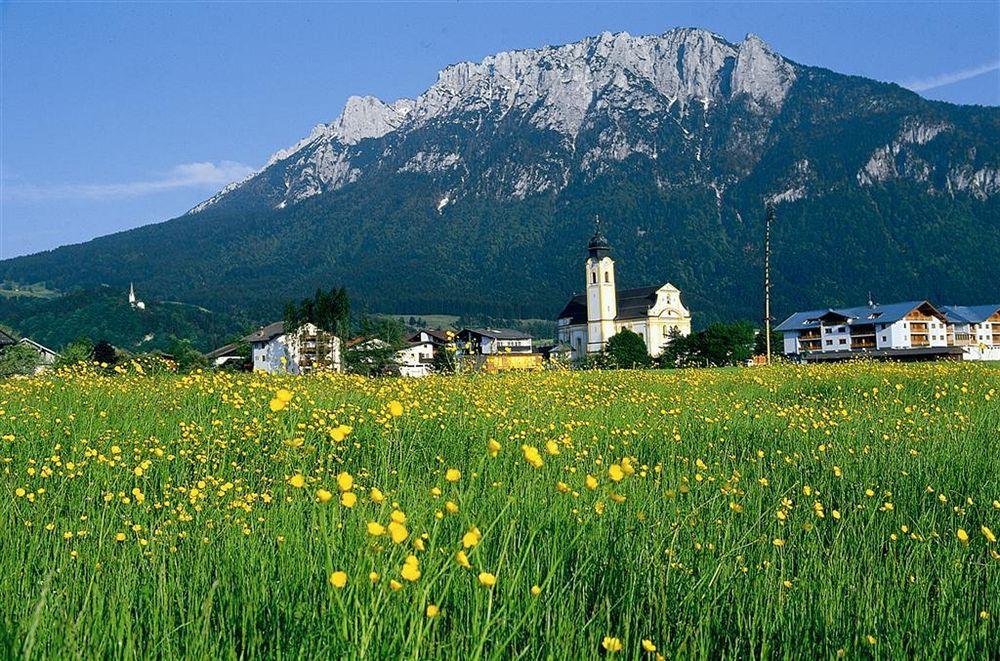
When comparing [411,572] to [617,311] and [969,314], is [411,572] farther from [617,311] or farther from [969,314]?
[617,311]

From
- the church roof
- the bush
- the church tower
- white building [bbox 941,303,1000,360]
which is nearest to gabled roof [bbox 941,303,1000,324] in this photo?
white building [bbox 941,303,1000,360]

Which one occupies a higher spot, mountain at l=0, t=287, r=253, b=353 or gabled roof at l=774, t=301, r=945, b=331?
mountain at l=0, t=287, r=253, b=353

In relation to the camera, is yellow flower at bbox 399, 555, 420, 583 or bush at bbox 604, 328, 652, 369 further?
bush at bbox 604, 328, 652, 369

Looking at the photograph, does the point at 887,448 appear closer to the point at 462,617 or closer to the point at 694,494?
the point at 694,494

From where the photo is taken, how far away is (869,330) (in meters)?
102

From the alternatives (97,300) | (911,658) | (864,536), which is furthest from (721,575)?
(97,300)

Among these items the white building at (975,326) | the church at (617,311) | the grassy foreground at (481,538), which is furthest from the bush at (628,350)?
the white building at (975,326)

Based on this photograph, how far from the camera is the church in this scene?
406 feet

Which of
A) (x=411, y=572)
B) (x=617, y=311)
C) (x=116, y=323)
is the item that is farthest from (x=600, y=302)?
(x=411, y=572)

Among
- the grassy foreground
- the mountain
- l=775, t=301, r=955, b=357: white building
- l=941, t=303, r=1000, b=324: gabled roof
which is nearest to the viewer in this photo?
the grassy foreground

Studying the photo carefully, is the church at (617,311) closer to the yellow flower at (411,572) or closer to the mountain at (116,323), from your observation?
the mountain at (116,323)

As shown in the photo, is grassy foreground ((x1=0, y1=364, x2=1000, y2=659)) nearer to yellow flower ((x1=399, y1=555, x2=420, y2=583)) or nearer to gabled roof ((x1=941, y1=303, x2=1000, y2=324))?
yellow flower ((x1=399, y1=555, x2=420, y2=583))

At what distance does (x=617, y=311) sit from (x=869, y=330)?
38.7 metres

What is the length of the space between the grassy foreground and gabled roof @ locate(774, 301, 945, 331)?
99920 mm
